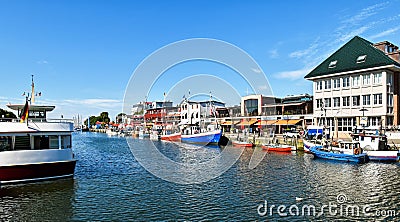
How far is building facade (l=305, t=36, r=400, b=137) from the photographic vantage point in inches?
2160

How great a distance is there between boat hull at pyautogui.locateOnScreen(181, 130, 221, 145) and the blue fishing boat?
3080 cm

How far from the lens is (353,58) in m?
60.9

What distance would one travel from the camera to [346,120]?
195ft

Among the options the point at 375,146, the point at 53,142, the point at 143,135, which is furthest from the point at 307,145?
the point at 143,135

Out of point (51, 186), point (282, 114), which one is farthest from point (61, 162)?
point (282, 114)

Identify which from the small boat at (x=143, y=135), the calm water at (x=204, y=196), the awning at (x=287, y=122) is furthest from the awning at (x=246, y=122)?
the calm water at (x=204, y=196)

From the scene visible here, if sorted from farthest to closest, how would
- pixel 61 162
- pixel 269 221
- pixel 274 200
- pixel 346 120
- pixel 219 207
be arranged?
1. pixel 346 120
2. pixel 61 162
3. pixel 274 200
4. pixel 219 207
5. pixel 269 221

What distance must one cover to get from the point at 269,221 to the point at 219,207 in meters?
3.59

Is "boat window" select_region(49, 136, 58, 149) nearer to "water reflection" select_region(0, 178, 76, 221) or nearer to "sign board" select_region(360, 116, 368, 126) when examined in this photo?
"water reflection" select_region(0, 178, 76, 221)

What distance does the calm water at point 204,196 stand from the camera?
725 inches

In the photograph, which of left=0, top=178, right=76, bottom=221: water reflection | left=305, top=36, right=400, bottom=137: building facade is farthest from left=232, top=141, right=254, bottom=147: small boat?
left=0, top=178, right=76, bottom=221: water reflection

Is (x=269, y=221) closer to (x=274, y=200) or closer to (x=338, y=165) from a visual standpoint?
(x=274, y=200)

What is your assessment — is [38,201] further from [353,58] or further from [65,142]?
[353,58]

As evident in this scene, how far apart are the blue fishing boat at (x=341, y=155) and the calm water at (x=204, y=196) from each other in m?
7.46
